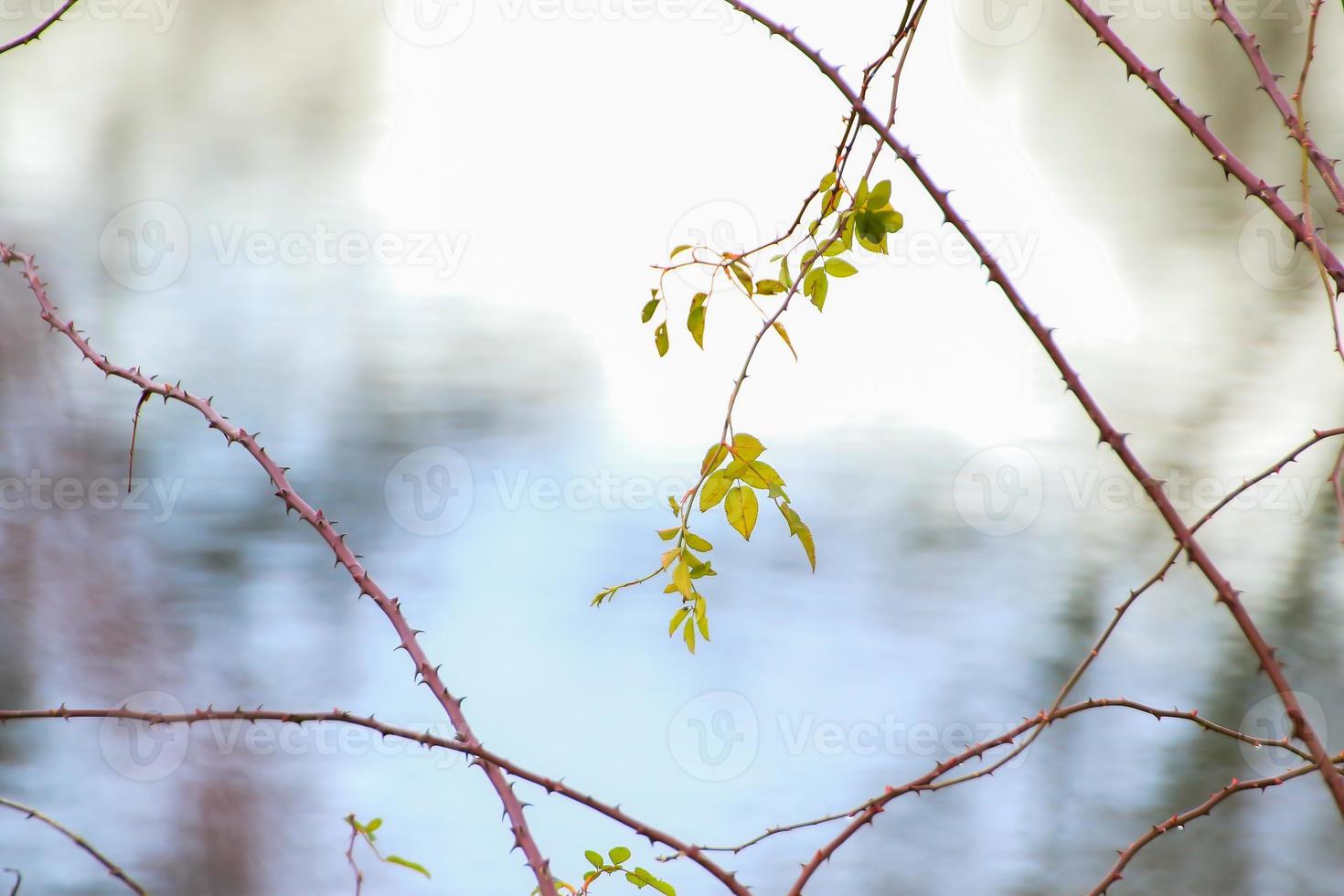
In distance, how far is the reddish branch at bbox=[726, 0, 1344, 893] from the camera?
0.37m

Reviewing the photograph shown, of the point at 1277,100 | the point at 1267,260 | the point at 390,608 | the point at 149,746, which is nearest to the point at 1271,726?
the point at 1267,260

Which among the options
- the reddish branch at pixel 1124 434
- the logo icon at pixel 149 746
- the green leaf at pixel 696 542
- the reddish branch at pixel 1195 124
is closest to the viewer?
the reddish branch at pixel 1124 434

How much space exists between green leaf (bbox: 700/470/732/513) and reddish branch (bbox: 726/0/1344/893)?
21cm

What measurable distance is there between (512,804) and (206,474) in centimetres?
130

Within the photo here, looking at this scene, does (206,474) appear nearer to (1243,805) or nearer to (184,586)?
(184,586)

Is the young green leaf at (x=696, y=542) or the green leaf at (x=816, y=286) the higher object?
the green leaf at (x=816, y=286)

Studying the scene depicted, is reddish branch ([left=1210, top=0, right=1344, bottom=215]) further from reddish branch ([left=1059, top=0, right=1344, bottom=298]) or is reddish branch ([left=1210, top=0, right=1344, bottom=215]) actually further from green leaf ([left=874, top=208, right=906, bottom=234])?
green leaf ([left=874, top=208, right=906, bottom=234])

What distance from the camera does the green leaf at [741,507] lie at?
24.1 inches

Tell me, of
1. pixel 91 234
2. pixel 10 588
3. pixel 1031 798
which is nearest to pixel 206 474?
pixel 10 588

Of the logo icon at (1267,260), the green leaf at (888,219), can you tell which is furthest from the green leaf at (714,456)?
the logo icon at (1267,260)

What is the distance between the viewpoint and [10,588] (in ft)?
5.31

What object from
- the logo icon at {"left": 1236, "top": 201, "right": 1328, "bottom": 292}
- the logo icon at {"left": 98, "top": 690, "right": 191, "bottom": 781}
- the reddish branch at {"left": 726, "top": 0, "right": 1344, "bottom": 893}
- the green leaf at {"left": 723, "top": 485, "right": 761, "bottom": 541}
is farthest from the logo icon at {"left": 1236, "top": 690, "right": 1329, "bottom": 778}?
the logo icon at {"left": 98, "top": 690, "right": 191, "bottom": 781}

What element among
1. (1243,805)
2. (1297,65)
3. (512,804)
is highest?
(1297,65)

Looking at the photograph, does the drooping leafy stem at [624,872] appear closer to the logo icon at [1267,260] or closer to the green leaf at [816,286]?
the green leaf at [816,286]
